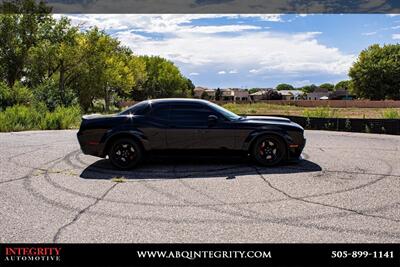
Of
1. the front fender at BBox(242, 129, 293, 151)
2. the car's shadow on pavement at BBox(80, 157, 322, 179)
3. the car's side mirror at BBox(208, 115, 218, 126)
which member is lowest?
the car's shadow on pavement at BBox(80, 157, 322, 179)

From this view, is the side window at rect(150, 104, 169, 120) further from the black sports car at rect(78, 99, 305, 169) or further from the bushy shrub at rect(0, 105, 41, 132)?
the bushy shrub at rect(0, 105, 41, 132)

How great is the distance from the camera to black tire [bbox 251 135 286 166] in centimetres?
716

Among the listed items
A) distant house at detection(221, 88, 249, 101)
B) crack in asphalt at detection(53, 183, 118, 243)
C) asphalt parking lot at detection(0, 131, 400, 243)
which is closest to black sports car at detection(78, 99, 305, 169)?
asphalt parking lot at detection(0, 131, 400, 243)

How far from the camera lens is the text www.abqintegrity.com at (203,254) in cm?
320

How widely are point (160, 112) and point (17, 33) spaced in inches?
1314

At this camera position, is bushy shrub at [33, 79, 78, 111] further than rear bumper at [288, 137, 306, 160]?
Yes

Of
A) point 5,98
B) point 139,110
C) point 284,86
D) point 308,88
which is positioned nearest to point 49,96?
point 5,98

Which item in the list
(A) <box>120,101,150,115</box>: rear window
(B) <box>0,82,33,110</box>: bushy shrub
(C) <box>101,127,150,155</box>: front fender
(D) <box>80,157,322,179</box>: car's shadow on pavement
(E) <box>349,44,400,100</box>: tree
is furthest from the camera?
(E) <box>349,44,400,100</box>: tree

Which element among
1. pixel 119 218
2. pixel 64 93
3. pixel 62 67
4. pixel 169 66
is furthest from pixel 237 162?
pixel 169 66

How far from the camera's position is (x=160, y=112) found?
7230 millimetres

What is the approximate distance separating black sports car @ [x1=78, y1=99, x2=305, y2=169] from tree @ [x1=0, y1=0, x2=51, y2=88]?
1257 inches

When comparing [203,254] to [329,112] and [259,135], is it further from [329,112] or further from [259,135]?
[329,112]

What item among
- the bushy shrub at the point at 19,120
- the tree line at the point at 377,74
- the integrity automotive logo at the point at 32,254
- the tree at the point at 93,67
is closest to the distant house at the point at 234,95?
the tree line at the point at 377,74

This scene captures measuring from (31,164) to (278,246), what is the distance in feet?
19.8
